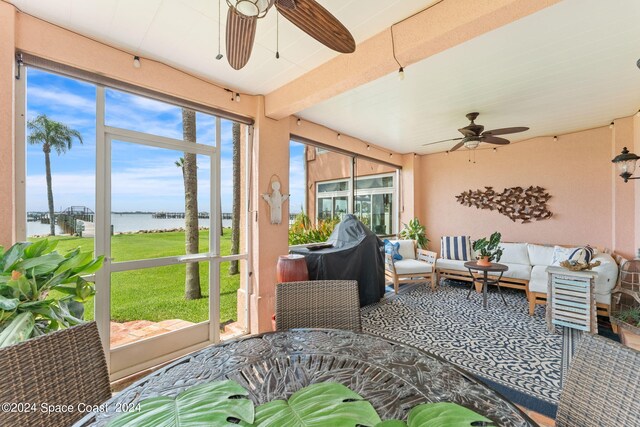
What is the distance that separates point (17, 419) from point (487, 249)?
4749mm

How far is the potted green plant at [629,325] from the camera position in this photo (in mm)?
2577

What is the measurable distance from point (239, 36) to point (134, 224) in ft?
6.32

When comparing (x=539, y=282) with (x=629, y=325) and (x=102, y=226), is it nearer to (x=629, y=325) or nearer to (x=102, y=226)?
(x=629, y=325)

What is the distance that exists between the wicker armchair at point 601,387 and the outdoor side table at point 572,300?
2.66m

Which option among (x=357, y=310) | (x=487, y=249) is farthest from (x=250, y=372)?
(x=487, y=249)

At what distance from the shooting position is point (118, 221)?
236 cm

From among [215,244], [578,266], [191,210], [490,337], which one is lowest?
[490,337]

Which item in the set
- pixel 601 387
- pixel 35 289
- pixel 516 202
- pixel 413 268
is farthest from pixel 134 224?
pixel 516 202

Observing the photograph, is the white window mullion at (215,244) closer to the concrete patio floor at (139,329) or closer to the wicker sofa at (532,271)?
the concrete patio floor at (139,329)

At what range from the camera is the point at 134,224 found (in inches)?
97.5

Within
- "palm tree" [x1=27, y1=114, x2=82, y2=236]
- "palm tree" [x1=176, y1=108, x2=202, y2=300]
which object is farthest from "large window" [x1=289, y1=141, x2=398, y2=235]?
"palm tree" [x1=27, y1=114, x2=82, y2=236]

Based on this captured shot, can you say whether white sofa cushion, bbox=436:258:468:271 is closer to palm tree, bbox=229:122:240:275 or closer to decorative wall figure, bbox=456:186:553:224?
decorative wall figure, bbox=456:186:553:224

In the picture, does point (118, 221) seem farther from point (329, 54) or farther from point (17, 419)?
point (329, 54)

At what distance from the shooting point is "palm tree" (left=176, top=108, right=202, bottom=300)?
9.04 feet
